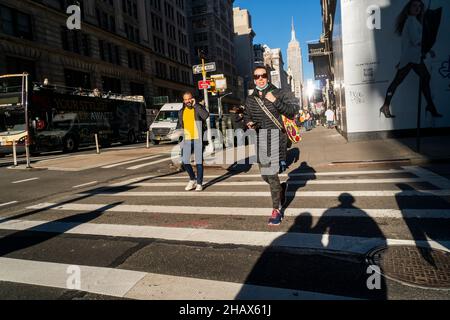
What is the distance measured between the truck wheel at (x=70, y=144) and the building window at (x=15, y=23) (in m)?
14.8

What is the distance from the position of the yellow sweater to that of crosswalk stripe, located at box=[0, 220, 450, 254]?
→ 300 cm

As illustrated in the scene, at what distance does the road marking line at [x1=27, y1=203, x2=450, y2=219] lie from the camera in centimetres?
475

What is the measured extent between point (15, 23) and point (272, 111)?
114ft

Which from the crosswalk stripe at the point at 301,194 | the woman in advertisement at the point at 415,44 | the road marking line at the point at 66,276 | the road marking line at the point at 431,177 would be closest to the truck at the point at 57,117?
the crosswalk stripe at the point at 301,194

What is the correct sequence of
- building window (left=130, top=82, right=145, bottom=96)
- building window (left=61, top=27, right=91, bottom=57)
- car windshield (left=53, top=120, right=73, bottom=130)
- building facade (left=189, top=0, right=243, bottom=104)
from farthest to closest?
1. building facade (left=189, top=0, right=243, bottom=104)
2. building window (left=130, top=82, right=145, bottom=96)
3. building window (left=61, top=27, right=91, bottom=57)
4. car windshield (left=53, top=120, right=73, bottom=130)

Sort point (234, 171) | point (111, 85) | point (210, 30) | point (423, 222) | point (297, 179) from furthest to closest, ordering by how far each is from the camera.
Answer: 1. point (210, 30)
2. point (111, 85)
3. point (234, 171)
4. point (297, 179)
5. point (423, 222)

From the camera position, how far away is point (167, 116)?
24516 mm

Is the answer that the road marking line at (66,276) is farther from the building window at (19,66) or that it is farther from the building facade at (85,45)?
the building window at (19,66)

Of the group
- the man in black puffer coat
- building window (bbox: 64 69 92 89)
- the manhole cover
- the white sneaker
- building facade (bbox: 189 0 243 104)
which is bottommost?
the manhole cover

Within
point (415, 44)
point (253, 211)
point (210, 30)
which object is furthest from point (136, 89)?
point (253, 211)

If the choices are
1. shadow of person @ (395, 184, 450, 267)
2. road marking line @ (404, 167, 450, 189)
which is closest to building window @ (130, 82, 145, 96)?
road marking line @ (404, 167, 450, 189)

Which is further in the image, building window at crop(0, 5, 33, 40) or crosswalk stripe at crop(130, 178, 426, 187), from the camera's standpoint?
building window at crop(0, 5, 33, 40)

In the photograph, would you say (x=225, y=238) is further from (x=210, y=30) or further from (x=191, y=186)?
(x=210, y=30)

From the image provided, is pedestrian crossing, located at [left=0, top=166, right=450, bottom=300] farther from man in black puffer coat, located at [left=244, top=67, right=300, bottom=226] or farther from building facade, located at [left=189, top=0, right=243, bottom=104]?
building facade, located at [left=189, top=0, right=243, bottom=104]
